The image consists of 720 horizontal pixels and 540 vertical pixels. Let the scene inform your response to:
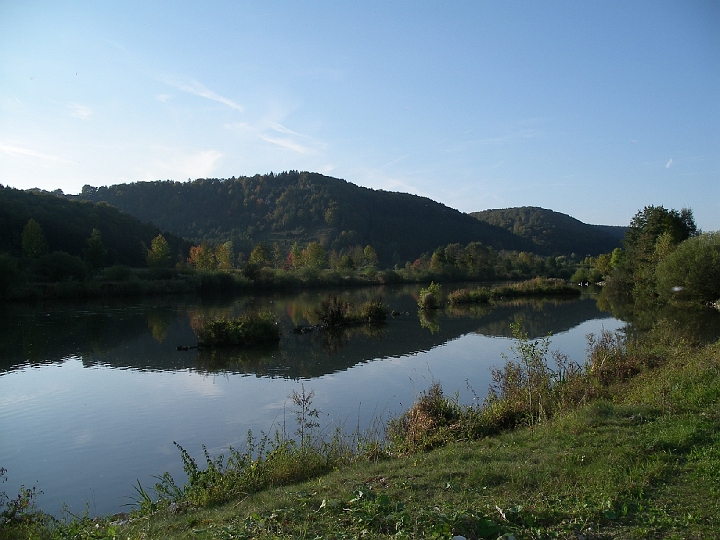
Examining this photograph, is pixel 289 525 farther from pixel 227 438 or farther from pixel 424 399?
pixel 227 438

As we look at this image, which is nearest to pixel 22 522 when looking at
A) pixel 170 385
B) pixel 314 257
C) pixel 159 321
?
pixel 170 385

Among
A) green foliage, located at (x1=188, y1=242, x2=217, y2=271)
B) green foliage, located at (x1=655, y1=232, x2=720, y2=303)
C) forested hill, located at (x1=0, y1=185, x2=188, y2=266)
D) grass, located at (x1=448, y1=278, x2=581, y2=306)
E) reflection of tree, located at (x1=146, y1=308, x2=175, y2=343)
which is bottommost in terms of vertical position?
reflection of tree, located at (x1=146, y1=308, x2=175, y2=343)

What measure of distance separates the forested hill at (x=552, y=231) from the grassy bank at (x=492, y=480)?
134860 mm

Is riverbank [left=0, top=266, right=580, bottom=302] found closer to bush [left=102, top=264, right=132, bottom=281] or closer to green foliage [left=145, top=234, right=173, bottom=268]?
bush [left=102, top=264, right=132, bottom=281]

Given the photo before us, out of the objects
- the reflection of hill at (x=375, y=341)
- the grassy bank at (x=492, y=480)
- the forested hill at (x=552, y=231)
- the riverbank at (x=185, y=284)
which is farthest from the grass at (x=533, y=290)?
the forested hill at (x=552, y=231)

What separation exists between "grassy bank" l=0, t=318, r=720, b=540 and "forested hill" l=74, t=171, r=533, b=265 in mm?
107074

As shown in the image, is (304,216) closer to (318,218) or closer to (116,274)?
(318,218)

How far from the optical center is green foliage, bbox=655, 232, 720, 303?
35.6m

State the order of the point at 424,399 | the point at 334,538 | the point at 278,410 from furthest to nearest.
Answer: the point at 278,410 → the point at 424,399 → the point at 334,538

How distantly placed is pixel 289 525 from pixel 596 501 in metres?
2.85

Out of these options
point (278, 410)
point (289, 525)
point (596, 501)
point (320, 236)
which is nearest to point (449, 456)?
point (596, 501)

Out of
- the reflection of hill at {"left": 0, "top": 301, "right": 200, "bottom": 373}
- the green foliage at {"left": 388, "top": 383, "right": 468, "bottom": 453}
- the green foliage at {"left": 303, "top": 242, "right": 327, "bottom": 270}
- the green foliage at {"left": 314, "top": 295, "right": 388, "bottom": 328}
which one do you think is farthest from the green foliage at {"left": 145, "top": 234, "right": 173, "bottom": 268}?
the green foliage at {"left": 388, "top": 383, "right": 468, "bottom": 453}

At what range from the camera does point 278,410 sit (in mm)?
13180

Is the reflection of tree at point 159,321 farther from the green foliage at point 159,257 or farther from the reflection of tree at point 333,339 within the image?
the green foliage at point 159,257
